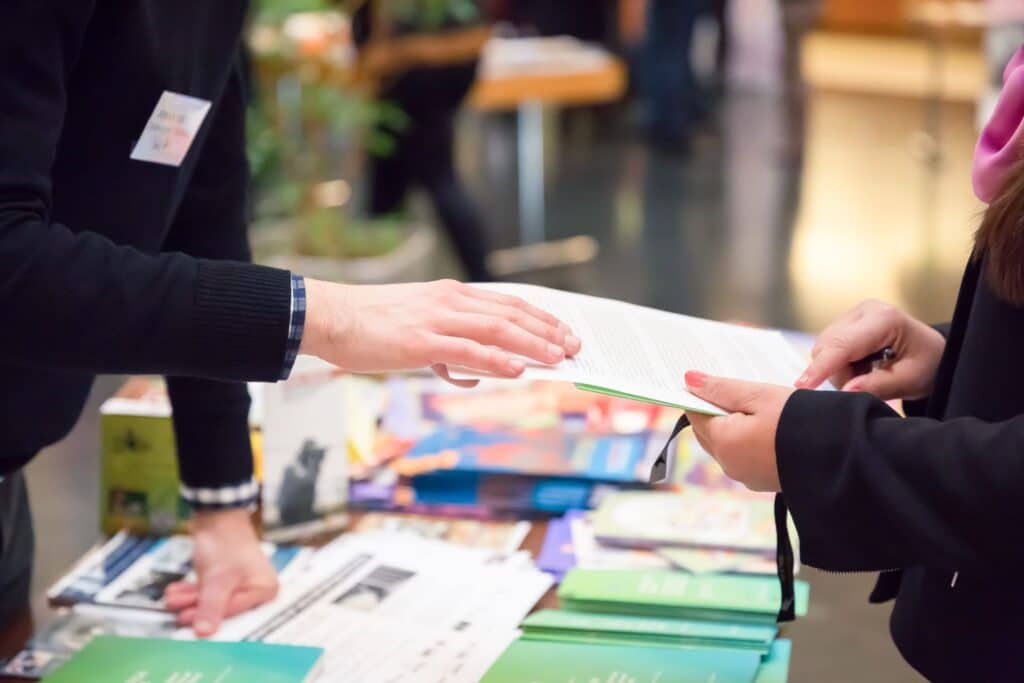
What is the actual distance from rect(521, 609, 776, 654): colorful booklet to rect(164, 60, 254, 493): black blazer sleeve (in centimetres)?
39

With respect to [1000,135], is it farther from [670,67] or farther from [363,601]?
[670,67]

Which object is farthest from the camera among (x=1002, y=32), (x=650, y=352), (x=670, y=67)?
(x=670, y=67)

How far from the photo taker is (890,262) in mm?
5223

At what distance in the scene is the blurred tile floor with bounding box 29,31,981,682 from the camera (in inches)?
197

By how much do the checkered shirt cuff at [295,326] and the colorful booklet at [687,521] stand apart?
51 centimetres

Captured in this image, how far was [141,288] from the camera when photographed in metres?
1.03

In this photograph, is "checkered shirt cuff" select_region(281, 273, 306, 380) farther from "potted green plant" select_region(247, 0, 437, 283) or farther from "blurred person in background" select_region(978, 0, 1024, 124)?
"blurred person in background" select_region(978, 0, 1024, 124)

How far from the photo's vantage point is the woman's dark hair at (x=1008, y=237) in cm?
94

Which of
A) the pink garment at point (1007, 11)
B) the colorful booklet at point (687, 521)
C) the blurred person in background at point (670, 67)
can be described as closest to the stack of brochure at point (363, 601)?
the colorful booklet at point (687, 521)

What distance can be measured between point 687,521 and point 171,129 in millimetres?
697

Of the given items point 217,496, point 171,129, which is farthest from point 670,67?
point 171,129

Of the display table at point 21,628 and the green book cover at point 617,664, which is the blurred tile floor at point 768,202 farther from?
the green book cover at point 617,664

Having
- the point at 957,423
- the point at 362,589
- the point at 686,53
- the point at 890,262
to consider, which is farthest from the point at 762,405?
the point at 686,53

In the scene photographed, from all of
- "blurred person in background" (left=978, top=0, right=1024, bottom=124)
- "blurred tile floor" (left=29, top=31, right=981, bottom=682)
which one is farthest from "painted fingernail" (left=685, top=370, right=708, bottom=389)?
"blurred person in background" (left=978, top=0, right=1024, bottom=124)
